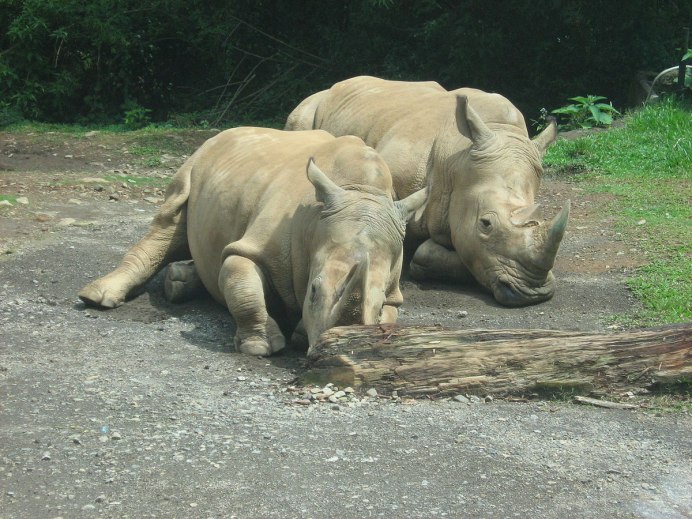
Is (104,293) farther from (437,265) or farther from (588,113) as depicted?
(588,113)

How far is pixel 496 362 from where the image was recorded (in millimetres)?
5836

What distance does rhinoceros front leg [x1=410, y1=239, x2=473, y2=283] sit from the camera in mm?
8484

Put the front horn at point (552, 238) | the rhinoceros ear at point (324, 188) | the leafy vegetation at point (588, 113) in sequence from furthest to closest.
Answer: the leafy vegetation at point (588, 113) < the front horn at point (552, 238) < the rhinoceros ear at point (324, 188)

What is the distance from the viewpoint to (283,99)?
18297 mm

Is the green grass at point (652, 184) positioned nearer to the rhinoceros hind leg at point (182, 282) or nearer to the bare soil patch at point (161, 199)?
the bare soil patch at point (161, 199)

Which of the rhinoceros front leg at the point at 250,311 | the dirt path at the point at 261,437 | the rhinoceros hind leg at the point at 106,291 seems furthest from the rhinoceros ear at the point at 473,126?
the rhinoceros hind leg at the point at 106,291

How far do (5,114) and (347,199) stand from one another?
1177cm

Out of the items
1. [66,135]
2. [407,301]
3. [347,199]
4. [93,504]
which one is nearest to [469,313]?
[407,301]

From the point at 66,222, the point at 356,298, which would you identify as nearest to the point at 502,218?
Result: the point at 356,298

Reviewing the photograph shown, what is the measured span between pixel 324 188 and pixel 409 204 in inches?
22.7

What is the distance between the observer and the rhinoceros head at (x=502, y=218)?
25.8 ft

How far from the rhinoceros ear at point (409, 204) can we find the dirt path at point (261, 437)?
0.90 metres

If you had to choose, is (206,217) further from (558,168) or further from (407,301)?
(558,168)

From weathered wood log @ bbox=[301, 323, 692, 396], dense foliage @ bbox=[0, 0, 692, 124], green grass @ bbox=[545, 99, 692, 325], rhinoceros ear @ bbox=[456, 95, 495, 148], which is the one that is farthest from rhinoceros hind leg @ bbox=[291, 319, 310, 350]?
dense foliage @ bbox=[0, 0, 692, 124]
